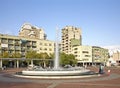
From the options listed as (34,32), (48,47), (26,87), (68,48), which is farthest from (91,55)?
(26,87)

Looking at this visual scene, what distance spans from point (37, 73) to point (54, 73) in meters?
2.76

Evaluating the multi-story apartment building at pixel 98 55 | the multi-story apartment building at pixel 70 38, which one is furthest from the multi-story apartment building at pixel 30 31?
the multi-story apartment building at pixel 98 55

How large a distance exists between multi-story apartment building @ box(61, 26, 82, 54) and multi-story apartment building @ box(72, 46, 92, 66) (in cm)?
1353

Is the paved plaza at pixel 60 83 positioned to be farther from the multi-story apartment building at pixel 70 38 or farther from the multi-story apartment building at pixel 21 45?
the multi-story apartment building at pixel 70 38

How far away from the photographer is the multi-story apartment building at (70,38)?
154750 mm

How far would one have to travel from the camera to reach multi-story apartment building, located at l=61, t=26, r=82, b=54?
508ft

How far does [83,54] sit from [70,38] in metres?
23.8

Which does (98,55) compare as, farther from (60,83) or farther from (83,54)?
(60,83)

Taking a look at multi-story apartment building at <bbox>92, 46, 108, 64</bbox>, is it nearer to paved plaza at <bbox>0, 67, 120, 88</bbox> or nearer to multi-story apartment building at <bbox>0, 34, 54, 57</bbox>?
multi-story apartment building at <bbox>0, 34, 54, 57</bbox>

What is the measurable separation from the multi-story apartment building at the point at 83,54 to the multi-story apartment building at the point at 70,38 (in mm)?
13530

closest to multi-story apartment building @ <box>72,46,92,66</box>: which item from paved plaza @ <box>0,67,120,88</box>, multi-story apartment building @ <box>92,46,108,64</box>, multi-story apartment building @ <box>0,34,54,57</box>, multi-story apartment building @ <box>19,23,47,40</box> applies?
multi-story apartment building @ <box>92,46,108,64</box>

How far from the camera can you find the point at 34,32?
158m

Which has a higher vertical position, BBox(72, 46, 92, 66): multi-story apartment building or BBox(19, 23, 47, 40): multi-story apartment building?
BBox(19, 23, 47, 40): multi-story apartment building

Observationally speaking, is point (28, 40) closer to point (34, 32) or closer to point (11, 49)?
point (11, 49)
